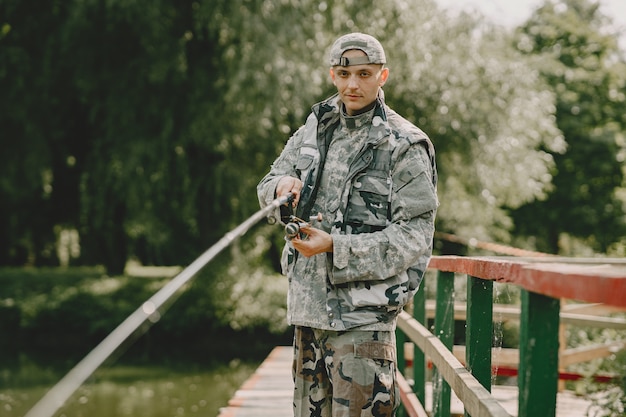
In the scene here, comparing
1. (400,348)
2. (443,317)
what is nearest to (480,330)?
(443,317)

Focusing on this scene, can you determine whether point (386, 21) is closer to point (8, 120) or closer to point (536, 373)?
point (8, 120)

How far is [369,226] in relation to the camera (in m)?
2.59

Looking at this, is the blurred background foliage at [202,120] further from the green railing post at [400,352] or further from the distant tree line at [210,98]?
the green railing post at [400,352]

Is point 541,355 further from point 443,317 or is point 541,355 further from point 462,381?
point 443,317

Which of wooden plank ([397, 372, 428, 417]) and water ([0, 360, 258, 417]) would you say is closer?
wooden plank ([397, 372, 428, 417])

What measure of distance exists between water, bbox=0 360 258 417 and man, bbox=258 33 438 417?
738cm

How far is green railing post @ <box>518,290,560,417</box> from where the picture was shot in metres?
1.80

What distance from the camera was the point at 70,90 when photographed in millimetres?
14672

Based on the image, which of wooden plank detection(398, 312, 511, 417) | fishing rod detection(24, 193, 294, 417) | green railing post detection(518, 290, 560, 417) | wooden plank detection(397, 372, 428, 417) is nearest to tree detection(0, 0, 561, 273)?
wooden plank detection(397, 372, 428, 417)

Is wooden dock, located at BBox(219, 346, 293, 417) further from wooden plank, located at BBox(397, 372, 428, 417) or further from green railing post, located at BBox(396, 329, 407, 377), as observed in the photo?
wooden plank, located at BBox(397, 372, 428, 417)

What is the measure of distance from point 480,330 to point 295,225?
68 centimetres

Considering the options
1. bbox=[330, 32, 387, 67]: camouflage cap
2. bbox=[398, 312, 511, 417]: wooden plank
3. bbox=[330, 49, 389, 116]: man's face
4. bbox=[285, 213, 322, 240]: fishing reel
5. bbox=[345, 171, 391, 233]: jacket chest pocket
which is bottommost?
bbox=[398, 312, 511, 417]: wooden plank

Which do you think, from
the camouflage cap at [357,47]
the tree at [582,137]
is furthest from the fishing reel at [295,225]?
the tree at [582,137]

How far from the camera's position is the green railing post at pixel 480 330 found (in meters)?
2.68
